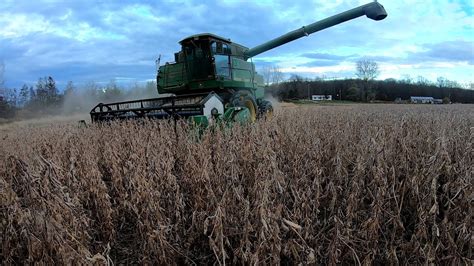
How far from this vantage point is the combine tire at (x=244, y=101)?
27.4ft

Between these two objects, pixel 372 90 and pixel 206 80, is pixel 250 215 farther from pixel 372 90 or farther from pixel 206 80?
pixel 372 90

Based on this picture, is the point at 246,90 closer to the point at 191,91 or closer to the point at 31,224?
the point at 191,91

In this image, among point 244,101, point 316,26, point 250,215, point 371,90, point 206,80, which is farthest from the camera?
point 371,90

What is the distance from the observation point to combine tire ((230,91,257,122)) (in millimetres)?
8352

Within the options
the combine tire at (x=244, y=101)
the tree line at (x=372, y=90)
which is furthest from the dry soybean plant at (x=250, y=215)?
the tree line at (x=372, y=90)

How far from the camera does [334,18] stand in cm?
1105

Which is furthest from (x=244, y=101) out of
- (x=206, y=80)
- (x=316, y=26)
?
(x=316, y=26)

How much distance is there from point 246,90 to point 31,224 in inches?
326

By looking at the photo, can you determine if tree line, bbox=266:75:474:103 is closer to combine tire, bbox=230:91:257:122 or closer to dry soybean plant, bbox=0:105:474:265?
combine tire, bbox=230:91:257:122

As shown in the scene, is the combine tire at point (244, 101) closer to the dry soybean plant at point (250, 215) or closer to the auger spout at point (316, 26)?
the auger spout at point (316, 26)

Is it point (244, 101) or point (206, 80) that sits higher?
point (206, 80)

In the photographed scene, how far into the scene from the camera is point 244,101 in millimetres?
8734

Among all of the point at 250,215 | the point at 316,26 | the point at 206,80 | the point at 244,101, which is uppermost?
the point at 316,26

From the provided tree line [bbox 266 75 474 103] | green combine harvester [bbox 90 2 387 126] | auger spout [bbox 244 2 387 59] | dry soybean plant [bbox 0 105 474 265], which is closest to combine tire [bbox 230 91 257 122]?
green combine harvester [bbox 90 2 387 126]
